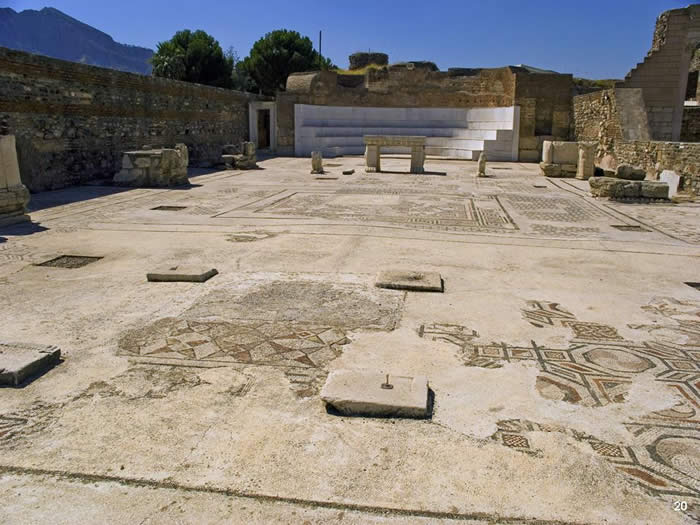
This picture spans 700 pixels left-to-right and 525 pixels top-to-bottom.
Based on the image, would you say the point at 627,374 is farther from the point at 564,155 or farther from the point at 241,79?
the point at 241,79

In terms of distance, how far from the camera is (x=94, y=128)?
527 inches

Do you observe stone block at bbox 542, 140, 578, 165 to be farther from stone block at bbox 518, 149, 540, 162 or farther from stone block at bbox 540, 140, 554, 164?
stone block at bbox 518, 149, 540, 162

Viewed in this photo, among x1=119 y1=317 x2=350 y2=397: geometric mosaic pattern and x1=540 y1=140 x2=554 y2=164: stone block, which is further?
x1=540 y1=140 x2=554 y2=164: stone block

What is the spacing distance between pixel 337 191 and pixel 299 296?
7.67 m

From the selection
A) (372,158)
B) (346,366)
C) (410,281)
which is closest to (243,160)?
(372,158)

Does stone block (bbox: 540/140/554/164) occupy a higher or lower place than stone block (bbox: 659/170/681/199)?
higher

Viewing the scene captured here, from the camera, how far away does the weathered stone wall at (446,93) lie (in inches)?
846

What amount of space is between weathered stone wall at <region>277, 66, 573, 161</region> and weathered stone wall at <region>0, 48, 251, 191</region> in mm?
5903

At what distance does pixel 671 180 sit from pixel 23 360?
12351 millimetres

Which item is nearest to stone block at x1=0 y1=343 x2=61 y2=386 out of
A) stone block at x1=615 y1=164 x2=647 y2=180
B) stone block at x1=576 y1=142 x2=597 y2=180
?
stone block at x1=615 y1=164 x2=647 y2=180

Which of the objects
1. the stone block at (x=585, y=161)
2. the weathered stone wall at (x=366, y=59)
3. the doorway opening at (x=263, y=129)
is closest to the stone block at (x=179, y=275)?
the stone block at (x=585, y=161)

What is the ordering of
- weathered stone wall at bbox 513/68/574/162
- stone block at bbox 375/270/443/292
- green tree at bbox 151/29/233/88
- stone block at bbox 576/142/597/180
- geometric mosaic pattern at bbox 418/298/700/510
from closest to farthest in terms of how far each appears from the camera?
geometric mosaic pattern at bbox 418/298/700/510, stone block at bbox 375/270/443/292, stone block at bbox 576/142/597/180, weathered stone wall at bbox 513/68/574/162, green tree at bbox 151/29/233/88

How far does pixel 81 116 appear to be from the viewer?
12898 mm

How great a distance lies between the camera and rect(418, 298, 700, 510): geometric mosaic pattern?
255cm
